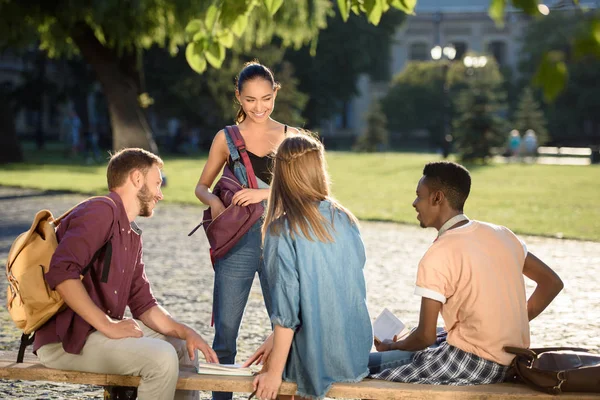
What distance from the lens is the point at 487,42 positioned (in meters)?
78.5

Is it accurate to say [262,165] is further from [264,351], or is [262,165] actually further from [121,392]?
[121,392]

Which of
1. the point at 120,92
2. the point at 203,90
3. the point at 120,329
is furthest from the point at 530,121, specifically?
the point at 120,329

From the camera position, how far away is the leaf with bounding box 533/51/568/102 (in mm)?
2232

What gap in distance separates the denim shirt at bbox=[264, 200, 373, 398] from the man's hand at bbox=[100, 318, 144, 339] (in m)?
0.60

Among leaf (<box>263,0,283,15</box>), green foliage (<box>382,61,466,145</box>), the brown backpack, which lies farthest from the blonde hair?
green foliage (<box>382,61,466,145</box>)

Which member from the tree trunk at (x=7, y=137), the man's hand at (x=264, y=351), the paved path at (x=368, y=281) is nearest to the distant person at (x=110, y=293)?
the man's hand at (x=264, y=351)

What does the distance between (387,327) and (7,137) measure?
3061 centimetres

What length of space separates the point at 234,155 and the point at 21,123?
199 feet

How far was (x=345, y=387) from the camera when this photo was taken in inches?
154

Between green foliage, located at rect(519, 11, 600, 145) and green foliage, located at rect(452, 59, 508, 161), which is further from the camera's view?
green foliage, located at rect(519, 11, 600, 145)

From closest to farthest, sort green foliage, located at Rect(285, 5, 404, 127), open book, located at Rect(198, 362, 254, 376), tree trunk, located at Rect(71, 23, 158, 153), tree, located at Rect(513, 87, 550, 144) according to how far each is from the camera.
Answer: open book, located at Rect(198, 362, 254, 376), tree trunk, located at Rect(71, 23, 158, 153), tree, located at Rect(513, 87, 550, 144), green foliage, located at Rect(285, 5, 404, 127)

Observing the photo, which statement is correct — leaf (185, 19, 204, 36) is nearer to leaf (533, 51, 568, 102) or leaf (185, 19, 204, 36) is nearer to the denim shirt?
Result: the denim shirt

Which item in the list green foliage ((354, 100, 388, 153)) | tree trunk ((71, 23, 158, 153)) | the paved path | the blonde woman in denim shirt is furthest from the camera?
green foliage ((354, 100, 388, 153))

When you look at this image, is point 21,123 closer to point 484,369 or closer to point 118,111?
point 118,111
